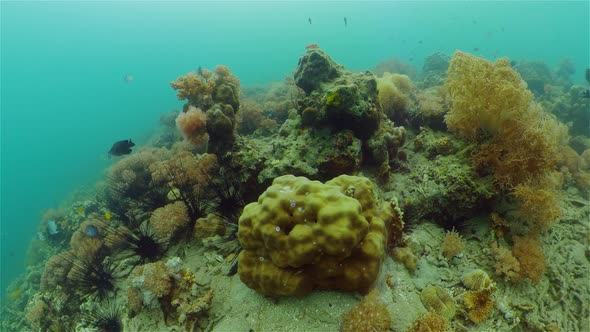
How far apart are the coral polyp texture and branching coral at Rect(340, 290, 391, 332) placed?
0.24m

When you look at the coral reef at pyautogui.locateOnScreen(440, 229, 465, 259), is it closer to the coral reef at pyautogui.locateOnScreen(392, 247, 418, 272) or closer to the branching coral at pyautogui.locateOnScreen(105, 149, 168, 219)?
the coral reef at pyautogui.locateOnScreen(392, 247, 418, 272)

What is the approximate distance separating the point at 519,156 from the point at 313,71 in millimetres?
3951

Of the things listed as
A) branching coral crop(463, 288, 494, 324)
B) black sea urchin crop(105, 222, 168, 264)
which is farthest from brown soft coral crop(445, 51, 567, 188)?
black sea urchin crop(105, 222, 168, 264)

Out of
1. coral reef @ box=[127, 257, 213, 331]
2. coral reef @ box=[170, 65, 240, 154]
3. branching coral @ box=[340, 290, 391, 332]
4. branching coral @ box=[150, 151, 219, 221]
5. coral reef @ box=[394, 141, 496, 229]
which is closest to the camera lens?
branching coral @ box=[340, 290, 391, 332]

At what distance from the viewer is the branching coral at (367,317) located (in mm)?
2996

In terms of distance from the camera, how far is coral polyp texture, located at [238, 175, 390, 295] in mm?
3070

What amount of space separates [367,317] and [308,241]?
103 cm

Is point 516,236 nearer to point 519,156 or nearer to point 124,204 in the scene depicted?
point 519,156

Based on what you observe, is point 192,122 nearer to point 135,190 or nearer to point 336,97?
point 135,190

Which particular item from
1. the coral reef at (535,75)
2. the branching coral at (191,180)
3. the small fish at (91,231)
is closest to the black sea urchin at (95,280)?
the small fish at (91,231)

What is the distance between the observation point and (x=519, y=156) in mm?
4555

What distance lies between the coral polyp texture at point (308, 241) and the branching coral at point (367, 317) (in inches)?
9.3

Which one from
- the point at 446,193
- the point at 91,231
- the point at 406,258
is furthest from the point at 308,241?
the point at 91,231

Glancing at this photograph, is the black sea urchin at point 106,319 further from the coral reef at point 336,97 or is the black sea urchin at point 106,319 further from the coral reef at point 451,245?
the coral reef at point 451,245
